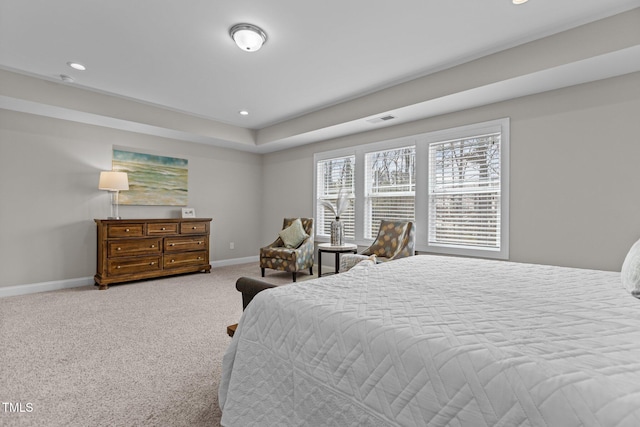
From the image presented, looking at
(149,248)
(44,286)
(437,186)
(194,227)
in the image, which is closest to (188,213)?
(194,227)

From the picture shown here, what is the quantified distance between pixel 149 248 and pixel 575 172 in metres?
5.55

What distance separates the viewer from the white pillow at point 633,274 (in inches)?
55.1

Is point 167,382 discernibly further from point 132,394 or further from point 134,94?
point 134,94

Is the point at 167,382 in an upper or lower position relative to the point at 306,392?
lower

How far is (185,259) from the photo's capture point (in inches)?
199

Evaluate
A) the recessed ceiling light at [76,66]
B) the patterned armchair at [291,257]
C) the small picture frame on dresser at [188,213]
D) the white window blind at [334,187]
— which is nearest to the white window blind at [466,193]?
the white window blind at [334,187]

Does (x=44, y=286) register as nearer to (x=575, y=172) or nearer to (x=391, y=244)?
(x=391, y=244)

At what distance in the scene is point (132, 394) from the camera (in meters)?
1.84

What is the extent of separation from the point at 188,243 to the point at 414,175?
12.6 feet

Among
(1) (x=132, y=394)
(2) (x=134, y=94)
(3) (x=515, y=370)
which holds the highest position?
(2) (x=134, y=94)

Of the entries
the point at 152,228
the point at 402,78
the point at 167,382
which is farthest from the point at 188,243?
the point at 402,78

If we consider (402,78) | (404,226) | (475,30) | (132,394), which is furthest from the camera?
(404,226)

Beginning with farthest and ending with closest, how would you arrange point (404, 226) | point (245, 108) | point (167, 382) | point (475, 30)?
point (245, 108) < point (404, 226) < point (475, 30) < point (167, 382)

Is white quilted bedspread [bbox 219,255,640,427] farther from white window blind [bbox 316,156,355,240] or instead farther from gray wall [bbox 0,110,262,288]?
gray wall [bbox 0,110,262,288]
